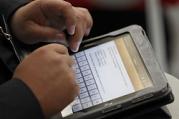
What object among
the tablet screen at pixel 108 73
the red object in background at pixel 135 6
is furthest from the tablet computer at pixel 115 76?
the red object in background at pixel 135 6

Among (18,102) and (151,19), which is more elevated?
(18,102)

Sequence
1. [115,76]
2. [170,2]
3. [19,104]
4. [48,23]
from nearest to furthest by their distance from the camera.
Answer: [19,104] < [115,76] < [48,23] < [170,2]

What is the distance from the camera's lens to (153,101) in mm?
615

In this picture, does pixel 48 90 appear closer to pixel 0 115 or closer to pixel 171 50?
pixel 0 115

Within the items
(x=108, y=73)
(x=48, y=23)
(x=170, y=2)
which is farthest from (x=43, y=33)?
(x=170, y=2)

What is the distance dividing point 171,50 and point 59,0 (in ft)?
2.75

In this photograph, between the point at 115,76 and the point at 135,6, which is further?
the point at 135,6

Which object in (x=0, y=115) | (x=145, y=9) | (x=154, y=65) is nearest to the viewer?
(x=0, y=115)

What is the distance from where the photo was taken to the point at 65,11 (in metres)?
0.71

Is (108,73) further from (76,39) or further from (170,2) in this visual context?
(170,2)

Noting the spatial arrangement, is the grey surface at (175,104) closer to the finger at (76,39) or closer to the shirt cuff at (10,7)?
the finger at (76,39)

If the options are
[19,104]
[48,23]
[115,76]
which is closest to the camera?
[19,104]

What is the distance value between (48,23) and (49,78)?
207mm

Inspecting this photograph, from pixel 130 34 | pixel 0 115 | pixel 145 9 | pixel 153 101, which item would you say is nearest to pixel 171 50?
pixel 145 9
